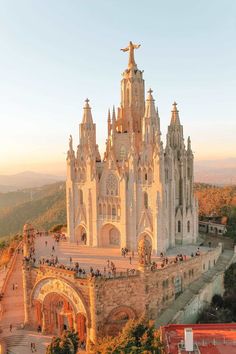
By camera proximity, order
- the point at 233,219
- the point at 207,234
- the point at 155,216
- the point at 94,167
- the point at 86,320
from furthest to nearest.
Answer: the point at 233,219, the point at 207,234, the point at 94,167, the point at 155,216, the point at 86,320

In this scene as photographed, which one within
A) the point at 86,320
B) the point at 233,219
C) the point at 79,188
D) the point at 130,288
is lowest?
the point at 86,320

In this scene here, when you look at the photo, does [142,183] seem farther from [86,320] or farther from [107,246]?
[86,320]

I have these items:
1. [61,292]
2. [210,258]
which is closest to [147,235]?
[210,258]

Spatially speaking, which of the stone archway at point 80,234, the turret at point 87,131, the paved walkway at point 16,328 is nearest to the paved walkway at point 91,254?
the stone archway at point 80,234

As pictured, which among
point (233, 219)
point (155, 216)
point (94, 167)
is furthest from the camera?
point (233, 219)

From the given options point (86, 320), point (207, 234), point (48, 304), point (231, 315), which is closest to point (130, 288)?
point (86, 320)

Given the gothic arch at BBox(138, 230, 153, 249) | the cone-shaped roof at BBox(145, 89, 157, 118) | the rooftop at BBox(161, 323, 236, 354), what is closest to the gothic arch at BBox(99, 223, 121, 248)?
the gothic arch at BBox(138, 230, 153, 249)
